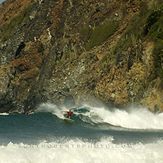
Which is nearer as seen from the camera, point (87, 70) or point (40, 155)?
point (40, 155)

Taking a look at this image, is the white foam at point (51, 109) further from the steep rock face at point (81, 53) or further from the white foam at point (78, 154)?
the white foam at point (78, 154)

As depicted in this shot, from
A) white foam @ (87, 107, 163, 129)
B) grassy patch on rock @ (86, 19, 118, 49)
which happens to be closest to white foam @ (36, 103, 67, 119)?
grassy patch on rock @ (86, 19, 118, 49)

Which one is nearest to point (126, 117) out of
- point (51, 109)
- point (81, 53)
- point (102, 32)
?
point (81, 53)

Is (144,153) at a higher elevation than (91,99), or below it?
below

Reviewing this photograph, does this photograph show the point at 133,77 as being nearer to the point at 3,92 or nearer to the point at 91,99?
the point at 91,99

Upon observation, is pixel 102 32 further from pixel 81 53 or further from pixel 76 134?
pixel 76 134

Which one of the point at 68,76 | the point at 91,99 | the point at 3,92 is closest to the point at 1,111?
the point at 3,92
